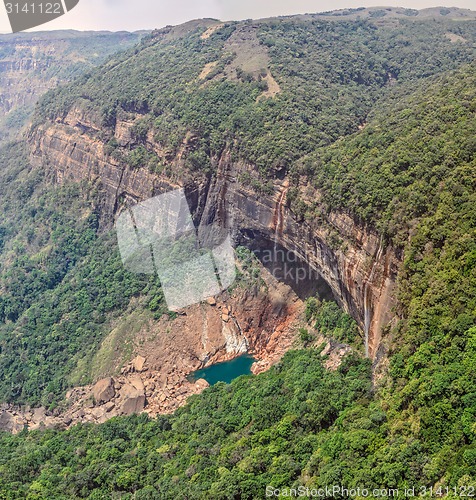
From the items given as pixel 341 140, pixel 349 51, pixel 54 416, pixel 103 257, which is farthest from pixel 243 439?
pixel 349 51

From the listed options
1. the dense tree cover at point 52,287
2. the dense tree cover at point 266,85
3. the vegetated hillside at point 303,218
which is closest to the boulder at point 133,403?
the vegetated hillside at point 303,218

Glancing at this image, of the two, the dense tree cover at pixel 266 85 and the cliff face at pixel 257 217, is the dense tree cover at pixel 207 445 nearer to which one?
the cliff face at pixel 257 217

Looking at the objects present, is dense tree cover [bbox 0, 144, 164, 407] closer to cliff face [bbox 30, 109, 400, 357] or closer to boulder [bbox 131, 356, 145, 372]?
cliff face [bbox 30, 109, 400, 357]

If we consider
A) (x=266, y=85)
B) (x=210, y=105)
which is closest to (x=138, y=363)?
(x=210, y=105)

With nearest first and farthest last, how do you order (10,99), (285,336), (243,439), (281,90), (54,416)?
(243,439)
(54,416)
(285,336)
(281,90)
(10,99)

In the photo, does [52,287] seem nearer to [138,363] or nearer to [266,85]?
[138,363]

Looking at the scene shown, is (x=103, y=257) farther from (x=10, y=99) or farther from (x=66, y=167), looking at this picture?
(x=10, y=99)

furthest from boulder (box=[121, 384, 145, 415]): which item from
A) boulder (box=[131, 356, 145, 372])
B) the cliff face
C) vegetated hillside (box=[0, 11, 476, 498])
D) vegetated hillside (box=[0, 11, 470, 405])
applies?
the cliff face
